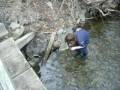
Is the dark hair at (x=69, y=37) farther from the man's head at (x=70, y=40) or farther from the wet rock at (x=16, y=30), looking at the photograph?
the wet rock at (x=16, y=30)

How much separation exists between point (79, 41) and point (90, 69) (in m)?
1.22

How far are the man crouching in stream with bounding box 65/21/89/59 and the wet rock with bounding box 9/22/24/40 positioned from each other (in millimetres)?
2002

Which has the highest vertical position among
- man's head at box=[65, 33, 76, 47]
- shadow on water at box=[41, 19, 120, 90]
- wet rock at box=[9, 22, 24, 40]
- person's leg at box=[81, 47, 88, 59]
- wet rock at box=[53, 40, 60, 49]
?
wet rock at box=[9, 22, 24, 40]

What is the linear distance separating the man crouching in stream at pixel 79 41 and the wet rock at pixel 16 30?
2002 mm

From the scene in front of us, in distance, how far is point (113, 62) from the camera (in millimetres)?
12305

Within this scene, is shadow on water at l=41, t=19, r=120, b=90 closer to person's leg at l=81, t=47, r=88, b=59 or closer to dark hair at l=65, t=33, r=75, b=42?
person's leg at l=81, t=47, r=88, b=59

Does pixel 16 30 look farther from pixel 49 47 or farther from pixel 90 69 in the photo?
pixel 90 69

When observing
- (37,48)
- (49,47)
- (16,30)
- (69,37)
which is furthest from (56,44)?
(16,30)

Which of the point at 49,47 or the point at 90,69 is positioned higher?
the point at 49,47

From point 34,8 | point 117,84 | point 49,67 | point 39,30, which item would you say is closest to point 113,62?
point 117,84

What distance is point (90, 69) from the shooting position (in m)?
12.0

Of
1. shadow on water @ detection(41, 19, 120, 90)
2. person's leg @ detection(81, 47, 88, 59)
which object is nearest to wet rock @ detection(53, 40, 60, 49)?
shadow on water @ detection(41, 19, 120, 90)

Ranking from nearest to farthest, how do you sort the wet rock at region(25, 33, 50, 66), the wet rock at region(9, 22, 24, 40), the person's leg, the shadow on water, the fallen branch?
the shadow on water
the wet rock at region(9, 22, 24, 40)
the wet rock at region(25, 33, 50, 66)
the person's leg
the fallen branch

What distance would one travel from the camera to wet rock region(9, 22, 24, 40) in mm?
12070
